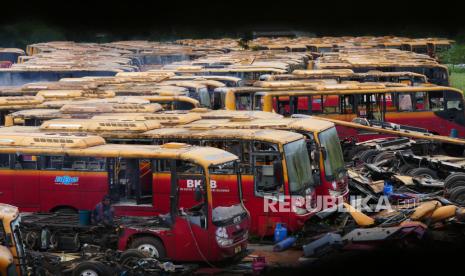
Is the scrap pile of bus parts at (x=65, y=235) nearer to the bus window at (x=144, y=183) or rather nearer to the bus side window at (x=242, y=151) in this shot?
the bus window at (x=144, y=183)

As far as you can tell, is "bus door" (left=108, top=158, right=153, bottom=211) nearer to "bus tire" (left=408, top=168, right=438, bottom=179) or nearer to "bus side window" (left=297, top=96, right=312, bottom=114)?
"bus tire" (left=408, top=168, right=438, bottom=179)

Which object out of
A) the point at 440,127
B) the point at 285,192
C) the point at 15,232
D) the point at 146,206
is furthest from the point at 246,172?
A: the point at 440,127

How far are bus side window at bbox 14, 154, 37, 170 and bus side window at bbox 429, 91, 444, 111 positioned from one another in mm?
13438

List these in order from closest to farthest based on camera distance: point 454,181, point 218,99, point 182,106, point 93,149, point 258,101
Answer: point 93,149 → point 454,181 → point 182,106 → point 258,101 → point 218,99

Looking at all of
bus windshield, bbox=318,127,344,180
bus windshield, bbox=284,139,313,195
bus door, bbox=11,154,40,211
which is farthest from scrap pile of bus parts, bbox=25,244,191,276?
bus windshield, bbox=318,127,344,180

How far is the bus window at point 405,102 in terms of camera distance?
22281 mm

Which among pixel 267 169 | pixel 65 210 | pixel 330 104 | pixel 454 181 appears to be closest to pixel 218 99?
pixel 330 104

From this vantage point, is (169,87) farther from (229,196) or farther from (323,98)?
(229,196)

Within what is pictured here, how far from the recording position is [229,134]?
12859 millimetres

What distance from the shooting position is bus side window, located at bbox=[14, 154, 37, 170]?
11.8m

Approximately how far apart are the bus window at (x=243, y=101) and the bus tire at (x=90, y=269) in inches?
555

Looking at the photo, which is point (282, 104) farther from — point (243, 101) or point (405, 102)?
point (405, 102)

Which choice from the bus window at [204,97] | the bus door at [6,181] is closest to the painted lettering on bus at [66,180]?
the bus door at [6,181]

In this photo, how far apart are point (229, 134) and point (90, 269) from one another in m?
4.52
